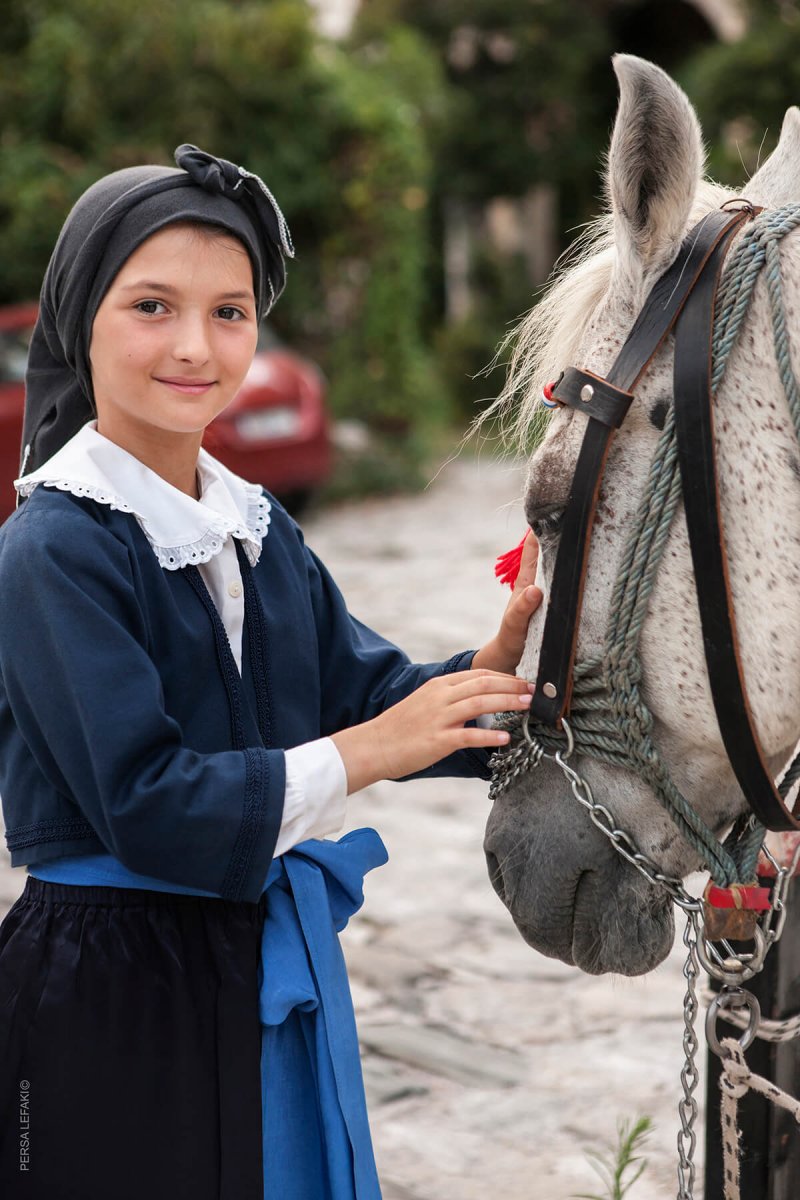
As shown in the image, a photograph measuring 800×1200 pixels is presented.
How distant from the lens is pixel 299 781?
60.9 inches

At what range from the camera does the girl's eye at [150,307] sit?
63.8 inches

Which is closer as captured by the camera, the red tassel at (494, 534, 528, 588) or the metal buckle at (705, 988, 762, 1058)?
the metal buckle at (705, 988, 762, 1058)

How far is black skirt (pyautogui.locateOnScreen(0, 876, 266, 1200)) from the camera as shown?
162 centimetres

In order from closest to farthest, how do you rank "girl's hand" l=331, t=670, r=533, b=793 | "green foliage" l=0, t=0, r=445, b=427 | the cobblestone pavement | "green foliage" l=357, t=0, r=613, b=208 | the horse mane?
"girl's hand" l=331, t=670, r=533, b=793 < the horse mane < the cobblestone pavement < "green foliage" l=0, t=0, r=445, b=427 < "green foliage" l=357, t=0, r=613, b=208

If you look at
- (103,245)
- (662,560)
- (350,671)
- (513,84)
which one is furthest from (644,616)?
(513,84)

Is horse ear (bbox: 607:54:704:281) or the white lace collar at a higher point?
horse ear (bbox: 607:54:704:281)

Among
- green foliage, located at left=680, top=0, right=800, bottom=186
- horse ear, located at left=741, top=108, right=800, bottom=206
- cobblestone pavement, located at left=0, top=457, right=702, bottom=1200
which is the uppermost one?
green foliage, located at left=680, top=0, right=800, bottom=186

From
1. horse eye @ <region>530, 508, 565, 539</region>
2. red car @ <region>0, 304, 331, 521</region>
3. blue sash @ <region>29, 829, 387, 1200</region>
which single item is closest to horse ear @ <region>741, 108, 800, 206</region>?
horse eye @ <region>530, 508, 565, 539</region>

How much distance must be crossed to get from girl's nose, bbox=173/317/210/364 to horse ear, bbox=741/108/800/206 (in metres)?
0.69

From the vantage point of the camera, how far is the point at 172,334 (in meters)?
1.62

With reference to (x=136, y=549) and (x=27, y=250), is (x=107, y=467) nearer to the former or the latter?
(x=136, y=549)

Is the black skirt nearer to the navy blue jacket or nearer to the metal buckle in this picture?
the navy blue jacket

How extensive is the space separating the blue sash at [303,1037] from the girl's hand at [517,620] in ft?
1.18

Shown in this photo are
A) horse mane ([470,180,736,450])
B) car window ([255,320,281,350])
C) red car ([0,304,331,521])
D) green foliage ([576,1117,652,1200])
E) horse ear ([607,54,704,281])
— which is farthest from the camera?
car window ([255,320,281,350])
